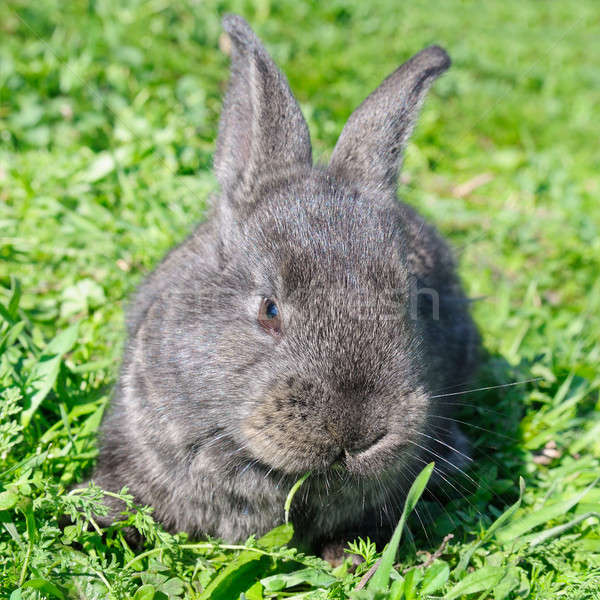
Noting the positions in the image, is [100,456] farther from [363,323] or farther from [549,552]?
[549,552]

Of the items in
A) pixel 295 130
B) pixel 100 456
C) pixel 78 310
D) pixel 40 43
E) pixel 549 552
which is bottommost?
pixel 549 552

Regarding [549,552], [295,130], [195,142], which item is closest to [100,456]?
[295,130]

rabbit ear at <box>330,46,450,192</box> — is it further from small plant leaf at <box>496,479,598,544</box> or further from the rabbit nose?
small plant leaf at <box>496,479,598,544</box>

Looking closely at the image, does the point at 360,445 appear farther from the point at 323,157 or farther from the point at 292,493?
the point at 323,157

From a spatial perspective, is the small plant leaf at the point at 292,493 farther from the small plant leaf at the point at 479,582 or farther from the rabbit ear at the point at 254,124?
the rabbit ear at the point at 254,124

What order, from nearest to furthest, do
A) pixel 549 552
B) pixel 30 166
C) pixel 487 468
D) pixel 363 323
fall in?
pixel 363 323 → pixel 549 552 → pixel 487 468 → pixel 30 166

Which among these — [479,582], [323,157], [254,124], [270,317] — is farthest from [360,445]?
[323,157]

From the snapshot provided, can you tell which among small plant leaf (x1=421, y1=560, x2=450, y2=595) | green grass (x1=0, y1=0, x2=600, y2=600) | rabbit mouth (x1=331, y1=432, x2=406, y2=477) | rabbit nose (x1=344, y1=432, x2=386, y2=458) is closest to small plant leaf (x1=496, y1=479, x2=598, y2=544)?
green grass (x1=0, y1=0, x2=600, y2=600)
